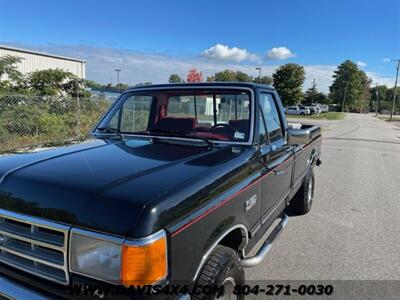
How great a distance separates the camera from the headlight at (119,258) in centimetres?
166

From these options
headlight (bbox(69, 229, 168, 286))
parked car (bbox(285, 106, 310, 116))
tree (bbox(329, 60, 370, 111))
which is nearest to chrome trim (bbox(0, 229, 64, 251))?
headlight (bbox(69, 229, 168, 286))

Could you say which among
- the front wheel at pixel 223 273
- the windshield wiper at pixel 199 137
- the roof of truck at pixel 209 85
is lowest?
the front wheel at pixel 223 273

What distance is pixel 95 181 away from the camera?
1.95 meters

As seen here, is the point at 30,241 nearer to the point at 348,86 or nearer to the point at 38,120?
the point at 38,120

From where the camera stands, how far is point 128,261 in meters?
1.66

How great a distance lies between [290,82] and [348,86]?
1708 inches

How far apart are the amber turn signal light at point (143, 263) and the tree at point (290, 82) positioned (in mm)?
64326

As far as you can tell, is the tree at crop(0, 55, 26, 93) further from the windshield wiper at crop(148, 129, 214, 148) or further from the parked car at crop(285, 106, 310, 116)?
the parked car at crop(285, 106, 310, 116)

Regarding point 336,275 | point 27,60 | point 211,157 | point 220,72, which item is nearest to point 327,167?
point 336,275

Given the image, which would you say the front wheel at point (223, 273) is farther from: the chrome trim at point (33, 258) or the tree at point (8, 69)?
the tree at point (8, 69)

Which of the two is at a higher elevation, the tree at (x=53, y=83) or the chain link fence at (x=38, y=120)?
the tree at (x=53, y=83)

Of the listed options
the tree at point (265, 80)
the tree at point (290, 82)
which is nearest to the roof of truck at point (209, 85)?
the tree at point (290, 82)

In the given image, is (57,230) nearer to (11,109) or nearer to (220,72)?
(11,109)

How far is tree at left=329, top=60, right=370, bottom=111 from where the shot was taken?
9788 cm
